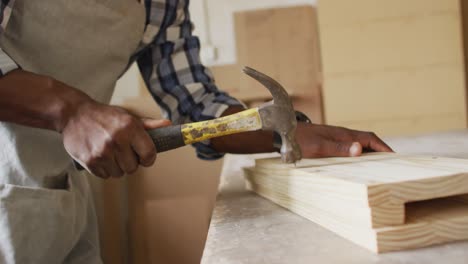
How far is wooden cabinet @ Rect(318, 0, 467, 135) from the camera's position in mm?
2656

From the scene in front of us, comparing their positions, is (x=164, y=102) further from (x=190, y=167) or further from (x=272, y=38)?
(x=272, y=38)

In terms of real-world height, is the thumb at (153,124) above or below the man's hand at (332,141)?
above

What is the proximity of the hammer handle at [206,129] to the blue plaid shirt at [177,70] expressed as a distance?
16.8 inches

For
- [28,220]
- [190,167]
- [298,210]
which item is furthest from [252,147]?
[190,167]

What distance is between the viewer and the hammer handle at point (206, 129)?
89cm

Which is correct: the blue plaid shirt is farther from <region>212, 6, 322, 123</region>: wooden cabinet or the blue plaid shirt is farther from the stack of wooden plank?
<region>212, 6, 322, 123</region>: wooden cabinet

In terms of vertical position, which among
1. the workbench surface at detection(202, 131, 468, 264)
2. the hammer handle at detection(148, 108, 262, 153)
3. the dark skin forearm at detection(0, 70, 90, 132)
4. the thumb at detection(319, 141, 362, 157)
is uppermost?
the dark skin forearm at detection(0, 70, 90, 132)

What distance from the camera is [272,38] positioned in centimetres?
325

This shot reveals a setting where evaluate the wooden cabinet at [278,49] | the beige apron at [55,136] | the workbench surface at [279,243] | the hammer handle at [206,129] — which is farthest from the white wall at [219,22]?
the hammer handle at [206,129]

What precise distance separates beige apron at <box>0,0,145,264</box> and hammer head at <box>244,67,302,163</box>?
0.51 metres

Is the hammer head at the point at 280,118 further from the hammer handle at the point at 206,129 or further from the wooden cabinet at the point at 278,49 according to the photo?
the wooden cabinet at the point at 278,49

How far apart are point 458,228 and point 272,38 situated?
2.75 meters

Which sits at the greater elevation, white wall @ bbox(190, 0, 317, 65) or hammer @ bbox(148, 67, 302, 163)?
white wall @ bbox(190, 0, 317, 65)

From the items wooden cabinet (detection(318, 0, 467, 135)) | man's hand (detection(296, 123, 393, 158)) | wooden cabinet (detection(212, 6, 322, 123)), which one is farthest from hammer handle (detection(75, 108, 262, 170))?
wooden cabinet (detection(212, 6, 322, 123))
